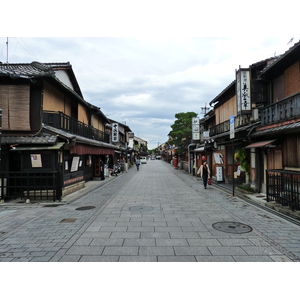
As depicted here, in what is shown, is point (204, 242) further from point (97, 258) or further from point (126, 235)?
point (97, 258)

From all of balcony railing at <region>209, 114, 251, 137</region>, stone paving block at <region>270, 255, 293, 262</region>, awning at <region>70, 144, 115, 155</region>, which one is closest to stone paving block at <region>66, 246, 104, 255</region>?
stone paving block at <region>270, 255, 293, 262</region>

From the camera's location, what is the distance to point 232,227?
679 cm

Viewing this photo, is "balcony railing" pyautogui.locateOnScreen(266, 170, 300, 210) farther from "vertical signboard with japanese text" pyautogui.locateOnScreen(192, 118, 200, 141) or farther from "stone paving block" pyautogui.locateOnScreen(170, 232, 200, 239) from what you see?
"vertical signboard with japanese text" pyautogui.locateOnScreen(192, 118, 200, 141)

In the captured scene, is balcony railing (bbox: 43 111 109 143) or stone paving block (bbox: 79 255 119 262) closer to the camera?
stone paving block (bbox: 79 255 119 262)

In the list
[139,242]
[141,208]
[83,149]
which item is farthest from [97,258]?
[83,149]

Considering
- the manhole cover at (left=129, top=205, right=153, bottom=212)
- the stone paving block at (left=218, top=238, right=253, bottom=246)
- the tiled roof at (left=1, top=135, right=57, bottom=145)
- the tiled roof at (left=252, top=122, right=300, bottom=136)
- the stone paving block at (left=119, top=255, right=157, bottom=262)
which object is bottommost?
the manhole cover at (left=129, top=205, right=153, bottom=212)

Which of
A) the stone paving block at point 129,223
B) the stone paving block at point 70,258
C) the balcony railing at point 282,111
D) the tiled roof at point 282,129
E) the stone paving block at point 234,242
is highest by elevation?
the balcony railing at point 282,111

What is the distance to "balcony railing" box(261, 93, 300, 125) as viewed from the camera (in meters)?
9.05

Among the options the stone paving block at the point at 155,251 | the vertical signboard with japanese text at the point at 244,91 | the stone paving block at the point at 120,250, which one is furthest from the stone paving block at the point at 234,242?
the vertical signboard with japanese text at the point at 244,91

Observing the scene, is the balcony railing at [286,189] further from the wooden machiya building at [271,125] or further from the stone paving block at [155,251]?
the stone paving block at [155,251]

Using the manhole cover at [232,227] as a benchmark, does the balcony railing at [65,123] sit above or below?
above

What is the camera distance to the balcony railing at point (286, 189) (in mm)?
7941

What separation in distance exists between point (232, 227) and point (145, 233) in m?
2.87

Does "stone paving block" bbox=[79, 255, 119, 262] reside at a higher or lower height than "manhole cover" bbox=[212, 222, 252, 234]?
higher
